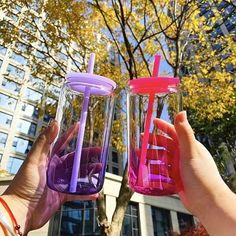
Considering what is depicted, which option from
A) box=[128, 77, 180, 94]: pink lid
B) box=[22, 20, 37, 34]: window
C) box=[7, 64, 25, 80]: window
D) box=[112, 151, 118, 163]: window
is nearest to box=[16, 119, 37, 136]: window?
box=[7, 64, 25, 80]: window

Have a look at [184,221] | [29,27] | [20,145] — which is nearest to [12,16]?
[29,27]

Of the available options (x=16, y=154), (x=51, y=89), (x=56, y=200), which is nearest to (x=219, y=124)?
(x=51, y=89)

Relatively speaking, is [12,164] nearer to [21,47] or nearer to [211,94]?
[21,47]

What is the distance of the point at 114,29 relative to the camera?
7590mm

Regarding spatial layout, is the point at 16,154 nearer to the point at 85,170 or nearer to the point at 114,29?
the point at 114,29

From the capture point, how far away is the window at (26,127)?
1532 inches

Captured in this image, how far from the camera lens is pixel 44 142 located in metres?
1.37

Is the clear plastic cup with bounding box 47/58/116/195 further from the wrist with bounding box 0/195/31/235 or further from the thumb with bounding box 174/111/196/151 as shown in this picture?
the thumb with bounding box 174/111/196/151

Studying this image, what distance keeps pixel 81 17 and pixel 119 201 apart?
5.29m

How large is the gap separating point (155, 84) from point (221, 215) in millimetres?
598

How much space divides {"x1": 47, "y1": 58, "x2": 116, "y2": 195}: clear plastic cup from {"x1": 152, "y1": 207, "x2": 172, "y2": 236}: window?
17.3 metres

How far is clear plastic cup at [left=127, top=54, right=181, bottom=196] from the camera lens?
4.20ft

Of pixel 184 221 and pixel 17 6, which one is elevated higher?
pixel 17 6

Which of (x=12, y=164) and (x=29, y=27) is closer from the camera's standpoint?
(x=29, y=27)
